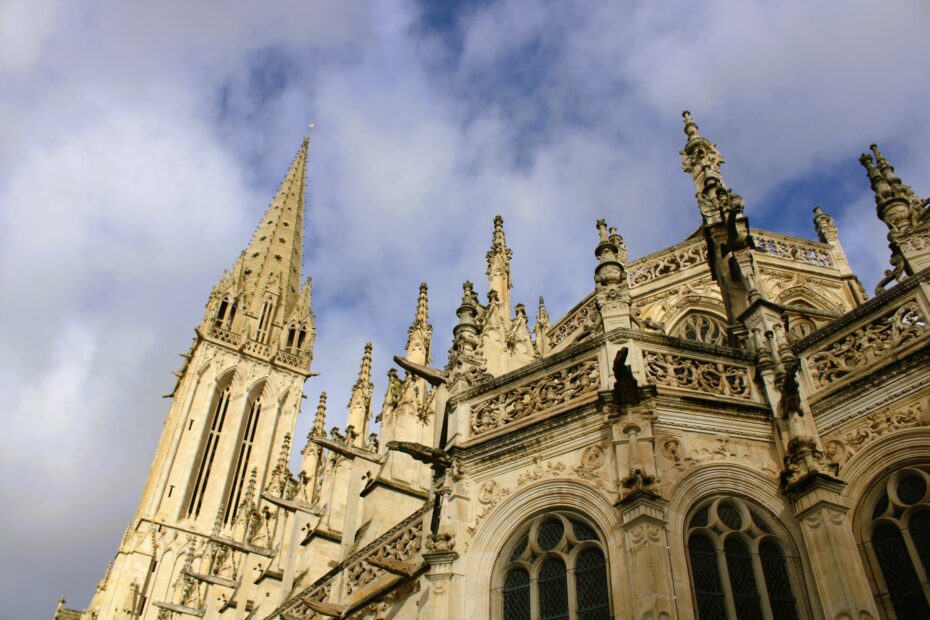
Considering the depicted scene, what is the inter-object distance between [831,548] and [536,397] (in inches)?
152

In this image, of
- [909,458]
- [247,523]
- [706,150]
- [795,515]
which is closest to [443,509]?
[795,515]

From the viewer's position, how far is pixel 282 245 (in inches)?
2719

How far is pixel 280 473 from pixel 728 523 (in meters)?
24.9

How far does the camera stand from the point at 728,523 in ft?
28.3

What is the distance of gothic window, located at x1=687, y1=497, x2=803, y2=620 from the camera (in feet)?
26.2

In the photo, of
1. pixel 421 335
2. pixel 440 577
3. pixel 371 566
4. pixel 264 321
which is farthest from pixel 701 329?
pixel 264 321

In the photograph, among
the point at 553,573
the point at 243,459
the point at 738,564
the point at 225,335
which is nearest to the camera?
the point at 738,564

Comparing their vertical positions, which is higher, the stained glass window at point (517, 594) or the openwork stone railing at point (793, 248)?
the openwork stone railing at point (793, 248)

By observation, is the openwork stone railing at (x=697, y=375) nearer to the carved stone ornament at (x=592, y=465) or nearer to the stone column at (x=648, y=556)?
the carved stone ornament at (x=592, y=465)

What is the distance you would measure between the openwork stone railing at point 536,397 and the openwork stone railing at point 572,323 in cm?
924

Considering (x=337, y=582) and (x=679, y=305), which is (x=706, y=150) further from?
(x=337, y=582)

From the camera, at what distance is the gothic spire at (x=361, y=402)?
2355 centimetres

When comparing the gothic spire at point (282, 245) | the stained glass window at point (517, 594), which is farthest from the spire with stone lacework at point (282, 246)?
the stained glass window at point (517, 594)

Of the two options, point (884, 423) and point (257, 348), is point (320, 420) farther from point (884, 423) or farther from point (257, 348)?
point (257, 348)
